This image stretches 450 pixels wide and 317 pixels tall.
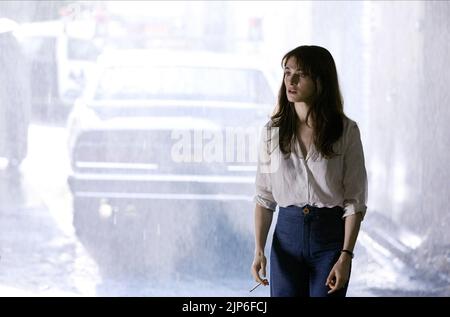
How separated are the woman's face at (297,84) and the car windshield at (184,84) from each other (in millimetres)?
1769

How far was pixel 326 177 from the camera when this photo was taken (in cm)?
166

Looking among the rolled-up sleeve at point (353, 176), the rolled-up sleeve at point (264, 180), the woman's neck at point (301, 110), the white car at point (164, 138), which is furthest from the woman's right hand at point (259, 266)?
the white car at point (164, 138)

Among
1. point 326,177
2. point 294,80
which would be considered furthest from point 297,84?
point 326,177

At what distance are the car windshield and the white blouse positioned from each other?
1809 millimetres

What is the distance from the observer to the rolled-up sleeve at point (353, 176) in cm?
167

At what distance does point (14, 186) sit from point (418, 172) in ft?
6.36

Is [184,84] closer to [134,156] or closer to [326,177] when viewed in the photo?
[134,156]

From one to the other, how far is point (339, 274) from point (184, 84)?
2004 millimetres

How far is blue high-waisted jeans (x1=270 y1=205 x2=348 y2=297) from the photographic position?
164cm

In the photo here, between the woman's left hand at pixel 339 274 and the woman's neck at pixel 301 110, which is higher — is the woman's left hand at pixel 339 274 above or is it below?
below

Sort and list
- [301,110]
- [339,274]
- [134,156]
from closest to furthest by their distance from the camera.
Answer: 1. [339,274]
2. [301,110]
3. [134,156]

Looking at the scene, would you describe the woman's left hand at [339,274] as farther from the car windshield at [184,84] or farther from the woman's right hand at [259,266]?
the car windshield at [184,84]

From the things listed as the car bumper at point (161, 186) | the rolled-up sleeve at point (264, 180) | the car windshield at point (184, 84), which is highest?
the car windshield at point (184, 84)

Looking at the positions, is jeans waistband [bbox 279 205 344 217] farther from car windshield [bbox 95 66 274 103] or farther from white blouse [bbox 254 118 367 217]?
car windshield [bbox 95 66 274 103]
